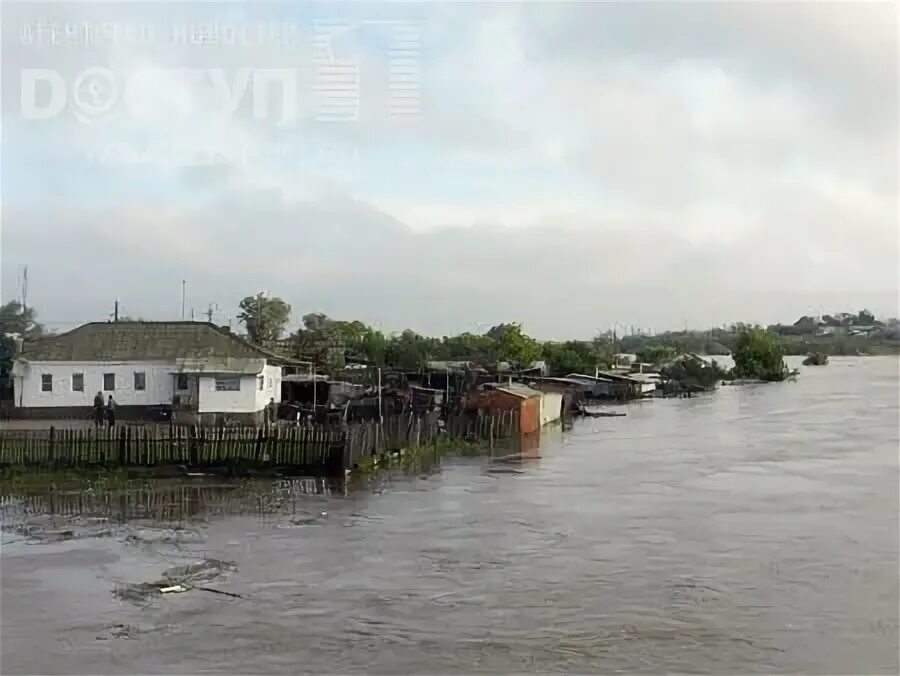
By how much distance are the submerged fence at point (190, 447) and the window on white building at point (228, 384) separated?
111 inches

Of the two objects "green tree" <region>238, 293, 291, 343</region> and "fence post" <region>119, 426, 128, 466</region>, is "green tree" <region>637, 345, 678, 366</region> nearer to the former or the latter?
"green tree" <region>238, 293, 291, 343</region>

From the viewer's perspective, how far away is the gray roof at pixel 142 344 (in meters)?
18.9

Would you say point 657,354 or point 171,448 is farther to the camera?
point 657,354

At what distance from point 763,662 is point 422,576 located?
9.71ft

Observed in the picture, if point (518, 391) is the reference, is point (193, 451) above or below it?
below

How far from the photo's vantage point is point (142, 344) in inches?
760

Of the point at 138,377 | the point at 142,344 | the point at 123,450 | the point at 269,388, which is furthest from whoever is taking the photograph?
the point at 269,388

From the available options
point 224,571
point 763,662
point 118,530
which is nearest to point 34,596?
point 224,571

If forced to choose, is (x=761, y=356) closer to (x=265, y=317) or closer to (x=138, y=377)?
(x=265, y=317)

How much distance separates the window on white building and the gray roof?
0.82m

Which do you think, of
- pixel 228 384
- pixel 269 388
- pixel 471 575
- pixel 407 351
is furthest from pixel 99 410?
pixel 407 351

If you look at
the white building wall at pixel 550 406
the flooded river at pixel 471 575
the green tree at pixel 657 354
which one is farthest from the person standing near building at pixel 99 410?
the green tree at pixel 657 354

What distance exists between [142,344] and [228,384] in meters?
2.08

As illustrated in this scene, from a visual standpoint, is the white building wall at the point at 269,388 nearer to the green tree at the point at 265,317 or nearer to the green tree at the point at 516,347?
the green tree at the point at 265,317
